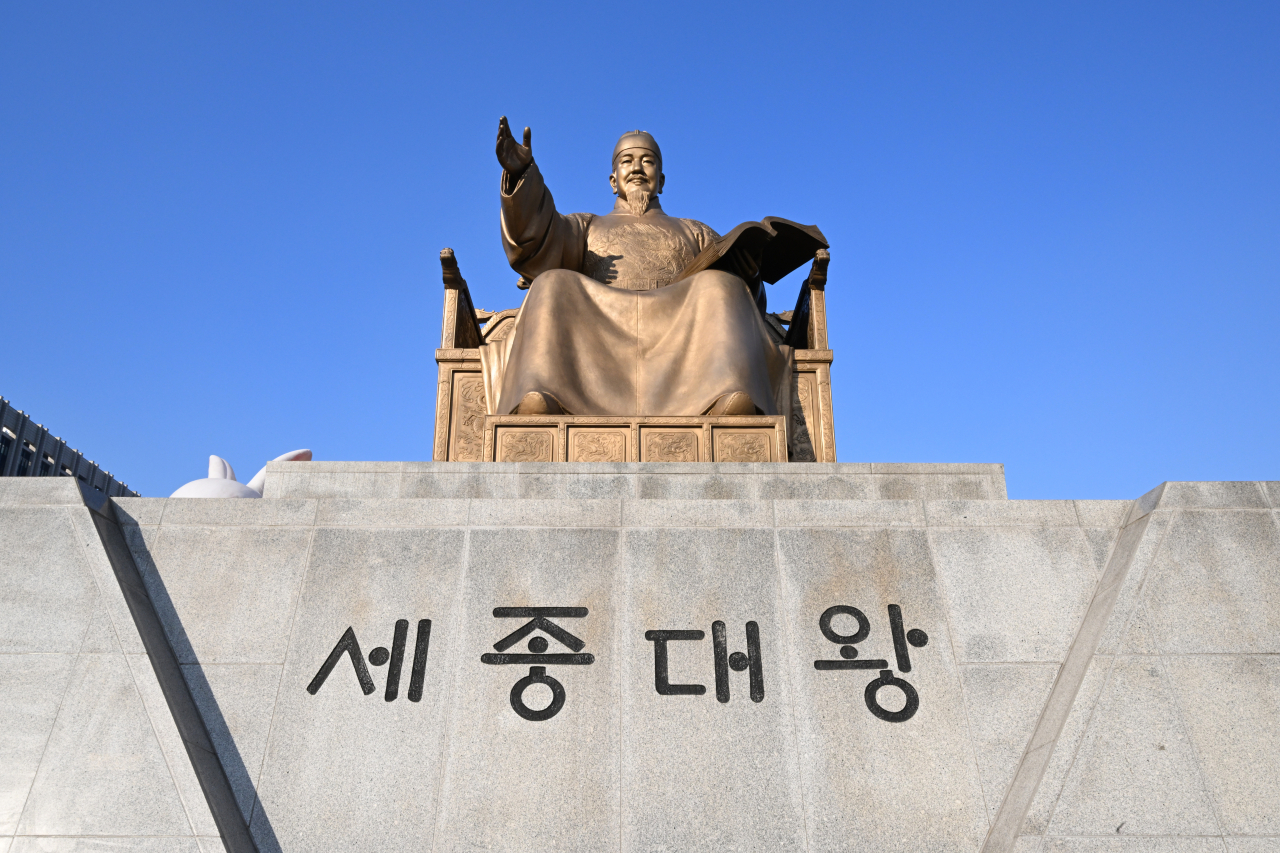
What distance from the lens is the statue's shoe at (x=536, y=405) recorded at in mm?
6570

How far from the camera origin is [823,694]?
14.3 feet

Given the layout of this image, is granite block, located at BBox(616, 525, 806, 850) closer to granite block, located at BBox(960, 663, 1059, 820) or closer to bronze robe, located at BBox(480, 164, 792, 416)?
granite block, located at BBox(960, 663, 1059, 820)

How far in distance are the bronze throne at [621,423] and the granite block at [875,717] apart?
62.9 inches

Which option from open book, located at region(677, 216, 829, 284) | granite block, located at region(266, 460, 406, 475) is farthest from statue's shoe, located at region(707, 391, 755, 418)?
granite block, located at region(266, 460, 406, 475)

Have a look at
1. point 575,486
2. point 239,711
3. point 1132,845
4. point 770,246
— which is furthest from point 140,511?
point 770,246

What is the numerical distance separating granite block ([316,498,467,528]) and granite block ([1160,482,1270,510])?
341 centimetres

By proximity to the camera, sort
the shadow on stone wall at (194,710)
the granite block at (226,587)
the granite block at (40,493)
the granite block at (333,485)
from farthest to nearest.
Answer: the granite block at (333,485) → the granite block at (40,493) → the granite block at (226,587) → the shadow on stone wall at (194,710)

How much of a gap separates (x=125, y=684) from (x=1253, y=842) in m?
4.46

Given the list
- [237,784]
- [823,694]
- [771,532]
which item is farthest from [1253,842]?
[237,784]

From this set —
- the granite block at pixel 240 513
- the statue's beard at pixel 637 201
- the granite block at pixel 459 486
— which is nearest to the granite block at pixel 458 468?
the granite block at pixel 459 486

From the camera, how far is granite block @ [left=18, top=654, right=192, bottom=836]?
3.75m

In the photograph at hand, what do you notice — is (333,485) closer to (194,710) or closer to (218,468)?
(194,710)

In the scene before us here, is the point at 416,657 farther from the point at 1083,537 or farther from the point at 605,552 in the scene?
the point at 1083,537

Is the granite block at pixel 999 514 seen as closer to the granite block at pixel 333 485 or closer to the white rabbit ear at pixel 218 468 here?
the granite block at pixel 333 485
